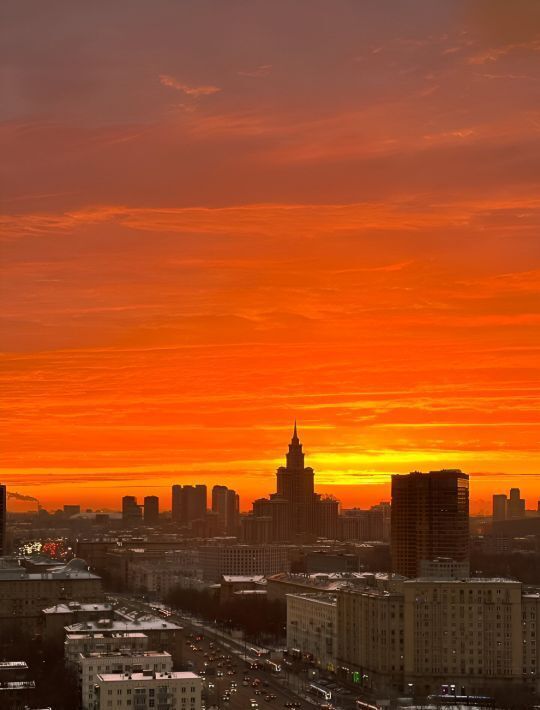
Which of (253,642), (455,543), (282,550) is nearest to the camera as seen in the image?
(253,642)

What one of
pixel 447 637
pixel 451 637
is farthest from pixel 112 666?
pixel 451 637

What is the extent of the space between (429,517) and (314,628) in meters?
44.6

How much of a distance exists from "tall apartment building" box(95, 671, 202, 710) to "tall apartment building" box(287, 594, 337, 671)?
23.7 m

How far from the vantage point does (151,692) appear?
53.6 metres

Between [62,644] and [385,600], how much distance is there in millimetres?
14851

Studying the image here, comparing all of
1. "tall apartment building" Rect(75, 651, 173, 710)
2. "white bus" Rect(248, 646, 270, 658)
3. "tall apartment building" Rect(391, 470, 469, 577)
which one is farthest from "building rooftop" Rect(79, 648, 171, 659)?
"tall apartment building" Rect(391, 470, 469, 577)

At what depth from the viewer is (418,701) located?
64.2m

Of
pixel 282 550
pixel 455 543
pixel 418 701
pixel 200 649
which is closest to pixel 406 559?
pixel 455 543

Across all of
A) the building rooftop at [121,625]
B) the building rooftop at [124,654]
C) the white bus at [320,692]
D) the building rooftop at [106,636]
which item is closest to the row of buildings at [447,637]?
the white bus at [320,692]

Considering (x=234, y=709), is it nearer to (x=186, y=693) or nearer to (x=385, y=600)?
(x=186, y=693)

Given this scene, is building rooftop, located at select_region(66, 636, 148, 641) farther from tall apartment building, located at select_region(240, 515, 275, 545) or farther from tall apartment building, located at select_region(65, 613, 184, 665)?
tall apartment building, located at select_region(240, 515, 275, 545)

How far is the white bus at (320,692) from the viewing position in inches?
2618

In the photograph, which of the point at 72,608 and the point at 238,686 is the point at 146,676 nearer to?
the point at 238,686

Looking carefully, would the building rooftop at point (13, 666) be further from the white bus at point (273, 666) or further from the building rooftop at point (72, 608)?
the building rooftop at point (72, 608)
